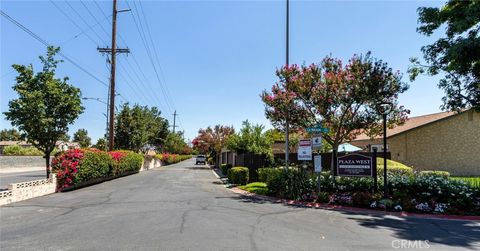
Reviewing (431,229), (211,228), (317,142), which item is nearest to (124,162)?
(317,142)

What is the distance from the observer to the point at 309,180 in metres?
15.0

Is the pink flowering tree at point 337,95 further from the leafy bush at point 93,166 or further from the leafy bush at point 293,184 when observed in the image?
the leafy bush at point 93,166

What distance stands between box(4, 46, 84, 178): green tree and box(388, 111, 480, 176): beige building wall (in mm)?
25357

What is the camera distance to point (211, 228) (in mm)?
8633

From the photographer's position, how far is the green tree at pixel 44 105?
53.7 ft

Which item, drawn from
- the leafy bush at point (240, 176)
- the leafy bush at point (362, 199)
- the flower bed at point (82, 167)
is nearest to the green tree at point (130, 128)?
the flower bed at point (82, 167)

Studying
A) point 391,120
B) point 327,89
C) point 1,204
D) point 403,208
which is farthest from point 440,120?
point 1,204

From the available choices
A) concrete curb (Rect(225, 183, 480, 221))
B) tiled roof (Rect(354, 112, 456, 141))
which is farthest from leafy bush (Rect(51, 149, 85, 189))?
tiled roof (Rect(354, 112, 456, 141))

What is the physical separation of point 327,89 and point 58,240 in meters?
11.7

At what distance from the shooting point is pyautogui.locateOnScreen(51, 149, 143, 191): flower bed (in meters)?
17.8

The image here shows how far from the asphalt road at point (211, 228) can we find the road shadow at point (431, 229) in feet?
0.07

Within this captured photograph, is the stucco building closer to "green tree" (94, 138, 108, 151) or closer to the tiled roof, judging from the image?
the tiled roof

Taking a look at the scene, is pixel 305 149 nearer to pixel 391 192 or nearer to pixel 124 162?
pixel 391 192

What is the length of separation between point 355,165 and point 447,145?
19134 millimetres
